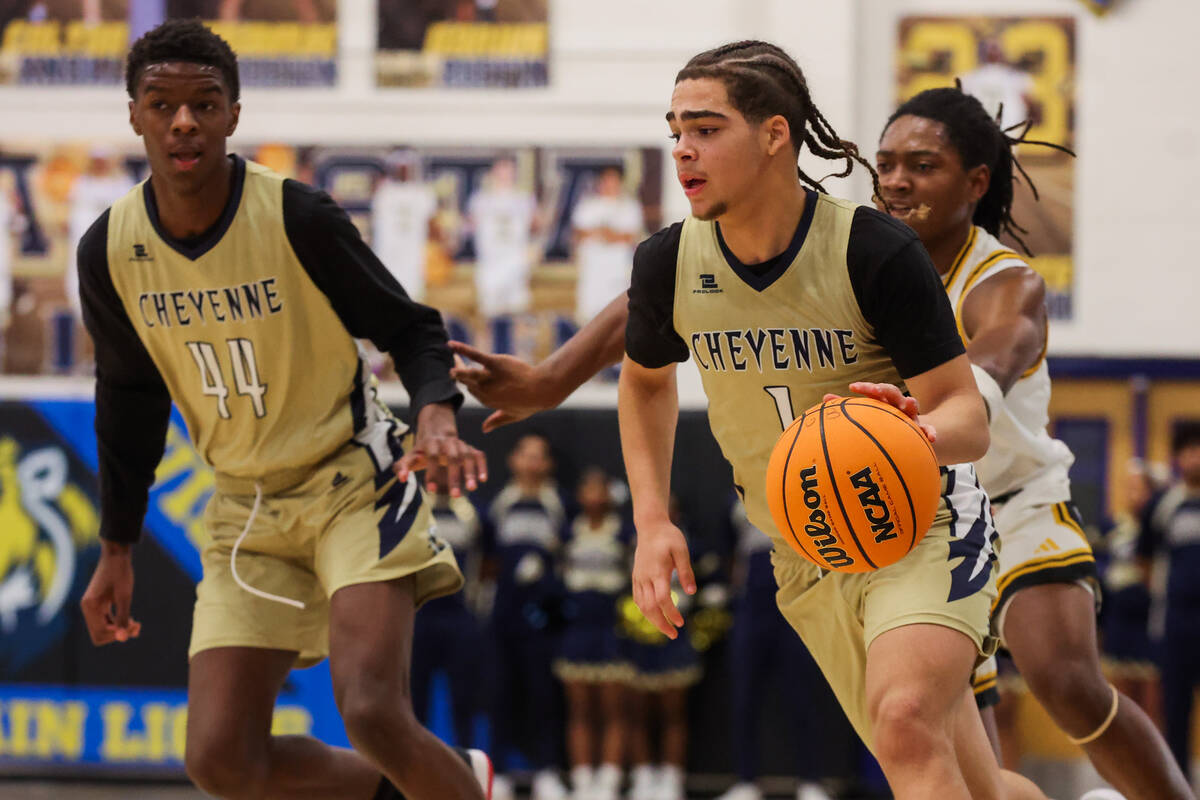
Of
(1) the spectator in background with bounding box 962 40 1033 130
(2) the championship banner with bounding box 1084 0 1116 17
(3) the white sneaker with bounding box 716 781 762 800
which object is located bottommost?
(3) the white sneaker with bounding box 716 781 762 800

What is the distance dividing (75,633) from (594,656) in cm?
349

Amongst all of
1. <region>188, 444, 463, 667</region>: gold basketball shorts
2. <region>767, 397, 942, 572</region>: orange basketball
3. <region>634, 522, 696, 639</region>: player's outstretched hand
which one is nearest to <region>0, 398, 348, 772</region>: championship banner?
<region>188, 444, 463, 667</region>: gold basketball shorts

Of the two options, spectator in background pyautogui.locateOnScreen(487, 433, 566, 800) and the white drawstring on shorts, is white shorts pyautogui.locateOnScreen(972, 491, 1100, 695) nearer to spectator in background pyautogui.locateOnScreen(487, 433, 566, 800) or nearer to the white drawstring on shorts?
the white drawstring on shorts

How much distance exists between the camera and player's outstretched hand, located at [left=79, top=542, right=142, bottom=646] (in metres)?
4.19

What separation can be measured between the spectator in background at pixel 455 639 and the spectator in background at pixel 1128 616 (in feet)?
14.0

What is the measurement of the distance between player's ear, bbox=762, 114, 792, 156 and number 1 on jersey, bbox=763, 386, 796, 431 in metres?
0.54

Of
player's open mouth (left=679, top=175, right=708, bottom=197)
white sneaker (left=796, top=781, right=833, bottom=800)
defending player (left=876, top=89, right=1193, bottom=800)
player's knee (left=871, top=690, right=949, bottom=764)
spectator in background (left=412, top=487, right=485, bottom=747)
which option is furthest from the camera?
spectator in background (left=412, top=487, right=485, bottom=747)

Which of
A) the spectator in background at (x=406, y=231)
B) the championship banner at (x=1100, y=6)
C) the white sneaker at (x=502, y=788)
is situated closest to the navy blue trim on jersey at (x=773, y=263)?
the white sneaker at (x=502, y=788)

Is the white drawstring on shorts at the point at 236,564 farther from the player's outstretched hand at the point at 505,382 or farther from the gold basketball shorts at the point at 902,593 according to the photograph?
the gold basketball shorts at the point at 902,593

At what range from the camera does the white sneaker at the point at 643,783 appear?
366 inches

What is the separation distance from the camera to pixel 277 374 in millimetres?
3922

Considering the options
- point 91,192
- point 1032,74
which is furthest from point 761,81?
point 91,192

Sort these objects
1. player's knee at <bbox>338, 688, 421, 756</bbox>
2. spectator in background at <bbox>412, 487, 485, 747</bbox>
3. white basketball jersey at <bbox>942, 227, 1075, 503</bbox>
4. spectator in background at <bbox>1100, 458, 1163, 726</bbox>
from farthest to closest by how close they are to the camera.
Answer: spectator in background at <bbox>1100, 458, 1163, 726</bbox> < spectator in background at <bbox>412, 487, 485, 747</bbox> < white basketball jersey at <bbox>942, 227, 1075, 503</bbox> < player's knee at <bbox>338, 688, 421, 756</bbox>

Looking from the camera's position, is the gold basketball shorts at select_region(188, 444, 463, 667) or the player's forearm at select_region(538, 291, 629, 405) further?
the player's forearm at select_region(538, 291, 629, 405)
